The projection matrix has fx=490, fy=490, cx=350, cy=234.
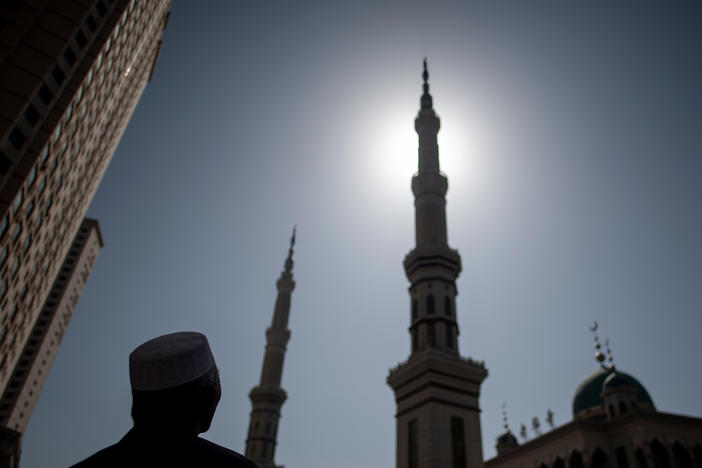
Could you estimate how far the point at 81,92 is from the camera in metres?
22.2

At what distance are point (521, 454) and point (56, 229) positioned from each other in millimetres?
40620

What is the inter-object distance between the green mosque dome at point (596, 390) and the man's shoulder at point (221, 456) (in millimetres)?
47176

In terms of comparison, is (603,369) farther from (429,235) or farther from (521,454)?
(429,235)

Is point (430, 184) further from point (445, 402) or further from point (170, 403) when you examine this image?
point (170, 403)

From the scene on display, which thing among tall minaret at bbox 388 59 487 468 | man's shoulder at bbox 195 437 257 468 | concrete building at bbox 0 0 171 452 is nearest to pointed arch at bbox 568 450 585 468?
tall minaret at bbox 388 59 487 468

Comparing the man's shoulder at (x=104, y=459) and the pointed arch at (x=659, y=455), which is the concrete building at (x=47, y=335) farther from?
the man's shoulder at (x=104, y=459)

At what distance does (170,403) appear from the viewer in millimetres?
2090

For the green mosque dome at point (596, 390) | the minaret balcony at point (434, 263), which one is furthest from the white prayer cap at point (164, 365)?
the green mosque dome at point (596, 390)

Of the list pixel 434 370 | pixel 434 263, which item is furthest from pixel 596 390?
pixel 434 370

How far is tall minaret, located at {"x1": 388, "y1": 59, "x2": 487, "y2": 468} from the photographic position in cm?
2397

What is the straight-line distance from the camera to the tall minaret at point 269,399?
141 ft

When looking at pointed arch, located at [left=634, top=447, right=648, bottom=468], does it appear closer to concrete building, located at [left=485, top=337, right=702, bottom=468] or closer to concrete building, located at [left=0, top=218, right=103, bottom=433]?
concrete building, located at [left=485, top=337, right=702, bottom=468]

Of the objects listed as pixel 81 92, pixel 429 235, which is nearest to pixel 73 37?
pixel 81 92

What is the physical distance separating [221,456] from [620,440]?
43001 mm
